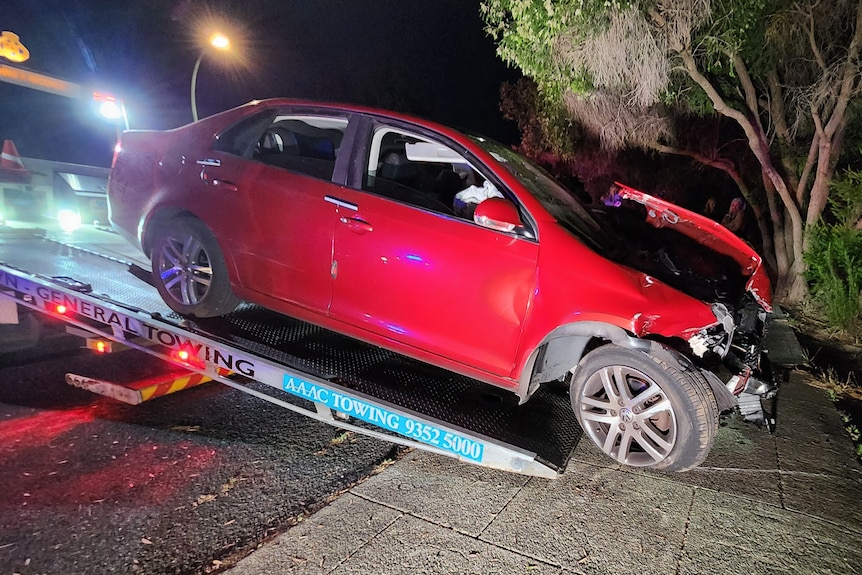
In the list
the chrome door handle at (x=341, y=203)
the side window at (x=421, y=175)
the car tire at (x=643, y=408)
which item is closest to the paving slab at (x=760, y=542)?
the car tire at (x=643, y=408)

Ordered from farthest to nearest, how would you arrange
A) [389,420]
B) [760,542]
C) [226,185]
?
[226,185], [389,420], [760,542]

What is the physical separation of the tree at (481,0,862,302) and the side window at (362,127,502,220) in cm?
290

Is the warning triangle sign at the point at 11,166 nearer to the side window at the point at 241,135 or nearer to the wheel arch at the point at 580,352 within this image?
the side window at the point at 241,135

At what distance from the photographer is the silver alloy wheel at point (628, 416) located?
321 cm

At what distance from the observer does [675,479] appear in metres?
3.49

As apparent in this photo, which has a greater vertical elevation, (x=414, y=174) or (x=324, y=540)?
(x=414, y=174)

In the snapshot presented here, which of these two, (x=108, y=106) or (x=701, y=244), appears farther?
(x=108, y=106)

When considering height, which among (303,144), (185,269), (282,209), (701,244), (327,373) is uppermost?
(303,144)

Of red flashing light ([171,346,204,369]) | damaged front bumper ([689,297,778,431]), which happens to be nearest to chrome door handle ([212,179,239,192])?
red flashing light ([171,346,204,369])

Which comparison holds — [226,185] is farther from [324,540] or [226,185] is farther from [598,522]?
[598,522]

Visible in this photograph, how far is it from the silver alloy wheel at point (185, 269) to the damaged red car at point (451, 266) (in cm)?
1

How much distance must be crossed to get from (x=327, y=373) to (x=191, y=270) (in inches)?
58.8

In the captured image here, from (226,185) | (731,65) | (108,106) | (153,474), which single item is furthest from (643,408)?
(108,106)

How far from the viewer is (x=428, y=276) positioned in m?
3.37
